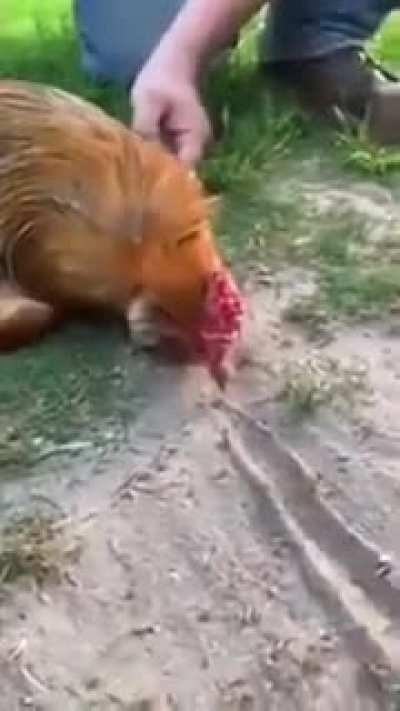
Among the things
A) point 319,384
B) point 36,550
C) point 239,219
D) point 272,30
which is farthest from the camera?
point 272,30

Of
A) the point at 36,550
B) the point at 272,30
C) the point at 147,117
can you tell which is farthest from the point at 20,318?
the point at 272,30

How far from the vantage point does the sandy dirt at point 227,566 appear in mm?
1826

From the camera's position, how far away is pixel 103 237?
235cm

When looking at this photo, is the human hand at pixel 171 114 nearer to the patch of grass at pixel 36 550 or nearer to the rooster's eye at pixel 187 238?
the rooster's eye at pixel 187 238

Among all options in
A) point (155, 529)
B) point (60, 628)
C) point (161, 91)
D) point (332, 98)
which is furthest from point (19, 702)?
point (332, 98)

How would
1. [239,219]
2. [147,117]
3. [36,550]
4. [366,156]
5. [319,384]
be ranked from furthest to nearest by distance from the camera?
[366,156]
[239,219]
[147,117]
[319,384]
[36,550]

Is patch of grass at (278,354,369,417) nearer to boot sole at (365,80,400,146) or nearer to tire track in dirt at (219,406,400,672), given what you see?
tire track in dirt at (219,406,400,672)

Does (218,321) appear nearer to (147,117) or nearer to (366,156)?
(147,117)

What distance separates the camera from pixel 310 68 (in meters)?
3.28

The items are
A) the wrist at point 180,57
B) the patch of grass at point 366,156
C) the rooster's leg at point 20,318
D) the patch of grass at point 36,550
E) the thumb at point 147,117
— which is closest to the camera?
the patch of grass at point 36,550

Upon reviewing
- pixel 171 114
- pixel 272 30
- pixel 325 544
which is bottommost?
pixel 325 544

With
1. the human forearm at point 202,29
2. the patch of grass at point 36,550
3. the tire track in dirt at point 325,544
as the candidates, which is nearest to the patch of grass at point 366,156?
the human forearm at point 202,29

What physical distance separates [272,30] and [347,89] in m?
0.23

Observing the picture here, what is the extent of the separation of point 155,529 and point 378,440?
0.33 metres
